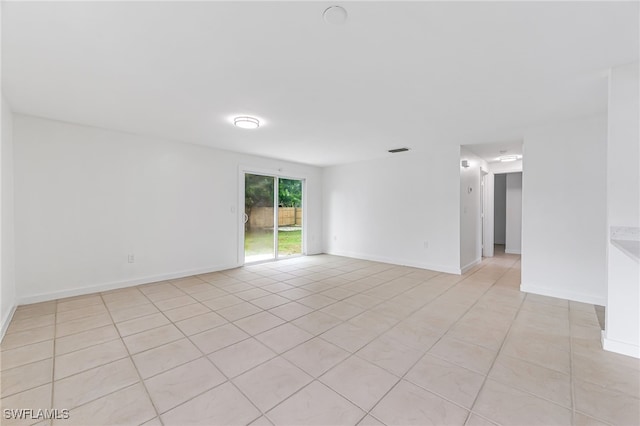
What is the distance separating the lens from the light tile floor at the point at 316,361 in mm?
1502

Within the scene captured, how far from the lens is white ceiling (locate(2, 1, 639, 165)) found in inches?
61.0

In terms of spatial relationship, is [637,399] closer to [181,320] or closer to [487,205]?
[181,320]

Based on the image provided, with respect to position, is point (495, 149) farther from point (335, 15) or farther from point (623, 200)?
point (335, 15)

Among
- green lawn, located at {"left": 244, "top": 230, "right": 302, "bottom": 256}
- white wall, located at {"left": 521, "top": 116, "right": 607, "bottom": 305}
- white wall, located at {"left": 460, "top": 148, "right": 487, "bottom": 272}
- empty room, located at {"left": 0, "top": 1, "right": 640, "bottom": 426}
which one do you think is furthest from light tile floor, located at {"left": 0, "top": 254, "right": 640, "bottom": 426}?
green lawn, located at {"left": 244, "top": 230, "right": 302, "bottom": 256}

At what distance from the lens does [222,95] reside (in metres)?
2.63

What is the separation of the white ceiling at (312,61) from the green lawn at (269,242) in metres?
2.75

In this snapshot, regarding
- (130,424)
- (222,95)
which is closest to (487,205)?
(222,95)

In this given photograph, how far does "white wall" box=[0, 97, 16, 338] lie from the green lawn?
3.20 metres

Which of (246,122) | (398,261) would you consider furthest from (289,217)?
(246,122)

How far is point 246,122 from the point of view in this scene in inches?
130

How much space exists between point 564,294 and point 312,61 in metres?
4.29

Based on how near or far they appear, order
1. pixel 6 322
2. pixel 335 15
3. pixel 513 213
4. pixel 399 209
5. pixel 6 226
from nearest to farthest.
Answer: pixel 335 15, pixel 6 322, pixel 6 226, pixel 399 209, pixel 513 213

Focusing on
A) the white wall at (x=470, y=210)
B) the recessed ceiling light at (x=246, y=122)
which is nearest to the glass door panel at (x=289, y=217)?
the recessed ceiling light at (x=246, y=122)

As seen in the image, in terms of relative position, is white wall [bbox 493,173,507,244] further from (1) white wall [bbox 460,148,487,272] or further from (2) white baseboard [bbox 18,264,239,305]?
(2) white baseboard [bbox 18,264,239,305]
